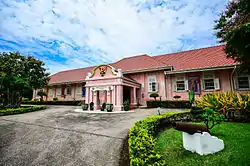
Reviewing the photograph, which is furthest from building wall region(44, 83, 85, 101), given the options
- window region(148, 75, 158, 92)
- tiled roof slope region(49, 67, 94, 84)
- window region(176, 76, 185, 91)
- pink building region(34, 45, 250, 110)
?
window region(176, 76, 185, 91)

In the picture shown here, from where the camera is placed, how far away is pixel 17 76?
14.3 metres

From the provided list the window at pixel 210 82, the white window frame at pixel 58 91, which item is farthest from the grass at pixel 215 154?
the white window frame at pixel 58 91

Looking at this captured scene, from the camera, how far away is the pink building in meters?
Answer: 11.5

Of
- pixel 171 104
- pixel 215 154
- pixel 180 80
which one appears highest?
pixel 180 80

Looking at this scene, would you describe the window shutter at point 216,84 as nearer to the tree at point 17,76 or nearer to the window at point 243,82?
the window at point 243,82

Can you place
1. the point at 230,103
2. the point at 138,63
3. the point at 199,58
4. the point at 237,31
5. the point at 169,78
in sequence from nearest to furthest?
the point at 237,31, the point at 230,103, the point at 169,78, the point at 199,58, the point at 138,63

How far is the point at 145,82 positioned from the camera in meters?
14.7

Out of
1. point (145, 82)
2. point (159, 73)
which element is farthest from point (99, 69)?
point (159, 73)

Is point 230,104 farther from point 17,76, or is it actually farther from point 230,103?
point 17,76

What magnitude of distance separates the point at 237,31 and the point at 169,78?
10772 mm

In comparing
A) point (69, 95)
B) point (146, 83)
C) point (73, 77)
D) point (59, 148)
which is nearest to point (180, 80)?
point (146, 83)

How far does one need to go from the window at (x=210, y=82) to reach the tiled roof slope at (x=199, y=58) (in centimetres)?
97

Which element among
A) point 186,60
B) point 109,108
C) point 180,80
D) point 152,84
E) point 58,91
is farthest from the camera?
point 58,91

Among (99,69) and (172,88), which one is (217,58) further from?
(99,69)
